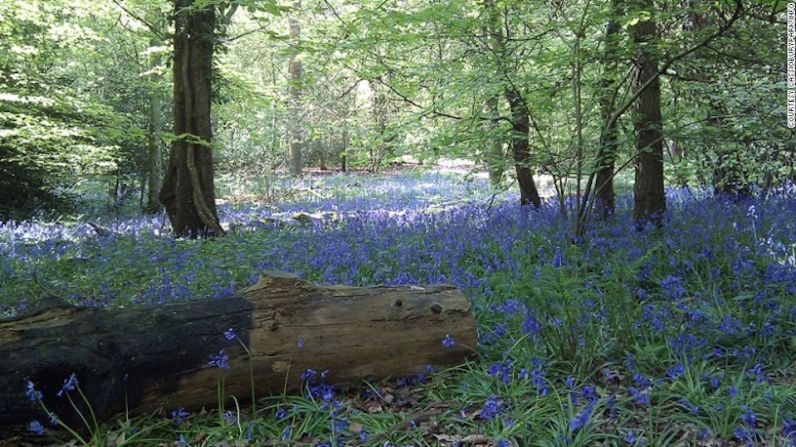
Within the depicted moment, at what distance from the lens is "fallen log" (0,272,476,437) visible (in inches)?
105

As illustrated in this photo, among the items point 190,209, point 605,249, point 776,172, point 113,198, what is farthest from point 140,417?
point 113,198

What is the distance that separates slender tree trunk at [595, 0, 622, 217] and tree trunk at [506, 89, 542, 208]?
82 cm

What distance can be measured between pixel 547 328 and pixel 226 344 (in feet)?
6.00

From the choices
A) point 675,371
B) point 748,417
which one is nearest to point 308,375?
point 675,371

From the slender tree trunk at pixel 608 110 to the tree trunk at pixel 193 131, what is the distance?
5.54 metres

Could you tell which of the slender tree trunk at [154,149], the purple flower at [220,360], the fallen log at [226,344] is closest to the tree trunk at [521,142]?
the fallen log at [226,344]

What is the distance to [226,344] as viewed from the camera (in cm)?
304

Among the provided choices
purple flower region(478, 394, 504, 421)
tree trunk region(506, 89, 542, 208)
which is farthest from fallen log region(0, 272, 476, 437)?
tree trunk region(506, 89, 542, 208)

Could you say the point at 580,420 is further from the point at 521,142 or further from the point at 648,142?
the point at 521,142

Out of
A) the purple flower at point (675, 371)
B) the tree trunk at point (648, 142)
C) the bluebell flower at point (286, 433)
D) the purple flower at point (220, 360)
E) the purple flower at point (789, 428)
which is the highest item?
the tree trunk at point (648, 142)

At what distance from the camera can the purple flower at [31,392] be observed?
7.67ft

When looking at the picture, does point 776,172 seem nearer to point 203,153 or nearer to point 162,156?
point 203,153

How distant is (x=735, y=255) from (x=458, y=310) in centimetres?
264

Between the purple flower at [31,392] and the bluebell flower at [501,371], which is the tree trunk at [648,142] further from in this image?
the purple flower at [31,392]
